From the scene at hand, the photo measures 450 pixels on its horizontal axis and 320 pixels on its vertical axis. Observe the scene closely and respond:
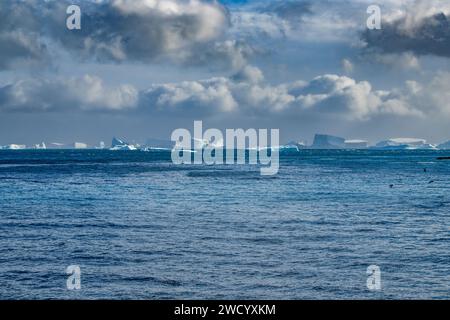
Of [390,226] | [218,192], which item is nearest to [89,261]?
[390,226]

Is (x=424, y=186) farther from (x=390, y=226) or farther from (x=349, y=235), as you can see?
(x=349, y=235)

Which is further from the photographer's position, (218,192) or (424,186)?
(424,186)

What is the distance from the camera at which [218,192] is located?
77875 millimetres

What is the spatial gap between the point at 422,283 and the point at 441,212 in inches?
1147

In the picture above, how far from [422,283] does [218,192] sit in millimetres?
51777

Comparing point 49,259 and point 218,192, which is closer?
point 49,259

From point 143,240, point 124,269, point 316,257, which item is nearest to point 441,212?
point 316,257

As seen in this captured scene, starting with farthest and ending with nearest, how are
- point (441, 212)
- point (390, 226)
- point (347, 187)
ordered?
1. point (347, 187)
2. point (441, 212)
3. point (390, 226)

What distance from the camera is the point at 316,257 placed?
32875 millimetres

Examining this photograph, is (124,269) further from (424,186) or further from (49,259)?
(424,186)
